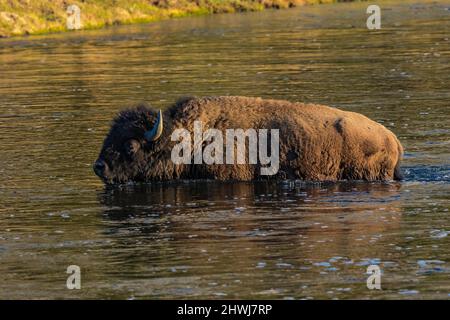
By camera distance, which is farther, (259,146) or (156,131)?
(156,131)

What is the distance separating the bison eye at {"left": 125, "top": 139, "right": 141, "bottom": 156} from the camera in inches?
607

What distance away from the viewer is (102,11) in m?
57.7

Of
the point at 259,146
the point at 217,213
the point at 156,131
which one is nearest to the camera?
the point at 217,213

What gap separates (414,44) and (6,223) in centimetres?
2617

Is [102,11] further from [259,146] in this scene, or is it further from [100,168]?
[259,146]

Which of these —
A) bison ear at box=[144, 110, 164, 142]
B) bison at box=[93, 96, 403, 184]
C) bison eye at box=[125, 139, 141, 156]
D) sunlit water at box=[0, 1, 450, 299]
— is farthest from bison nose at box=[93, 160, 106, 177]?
bison ear at box=[144, 110, 164, 142]

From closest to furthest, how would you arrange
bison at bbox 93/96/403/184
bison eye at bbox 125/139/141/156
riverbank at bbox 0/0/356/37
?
bison at bbox 93/96/403/184 → bison eye at bbox 125/139/141/156 → riverbank at bbox 0/0/356/37

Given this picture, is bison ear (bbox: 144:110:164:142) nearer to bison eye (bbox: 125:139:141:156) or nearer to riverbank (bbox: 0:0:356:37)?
bison eye (bbox: 125:139:141:156)

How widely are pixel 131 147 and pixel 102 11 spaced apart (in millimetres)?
A: 43019

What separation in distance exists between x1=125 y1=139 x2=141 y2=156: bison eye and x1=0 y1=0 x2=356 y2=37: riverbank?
35.5 m

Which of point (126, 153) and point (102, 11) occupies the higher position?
point (126, 153)

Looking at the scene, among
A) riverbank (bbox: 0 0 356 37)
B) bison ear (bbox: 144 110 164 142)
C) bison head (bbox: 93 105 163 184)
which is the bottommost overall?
riverbank (bbox: 0 0 356 37)

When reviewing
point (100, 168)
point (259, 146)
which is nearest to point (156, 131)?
point (100, 168)

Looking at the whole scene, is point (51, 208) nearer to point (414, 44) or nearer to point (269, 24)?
point (414, 44)
